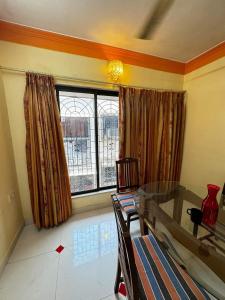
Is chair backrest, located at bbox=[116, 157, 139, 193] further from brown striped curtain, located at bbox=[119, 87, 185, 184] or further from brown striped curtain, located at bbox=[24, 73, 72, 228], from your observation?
brown striped curtain, located at bbox=[24, 73, 72, 228]

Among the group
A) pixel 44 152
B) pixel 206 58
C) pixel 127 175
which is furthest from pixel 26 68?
pixel 206 58

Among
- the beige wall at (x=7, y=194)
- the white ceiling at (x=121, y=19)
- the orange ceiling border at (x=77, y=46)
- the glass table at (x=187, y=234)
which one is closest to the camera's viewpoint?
the glass table at (x=187, y=234)

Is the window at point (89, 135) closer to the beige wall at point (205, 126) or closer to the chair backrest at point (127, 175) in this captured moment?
the chair backrest at point (127, 175)

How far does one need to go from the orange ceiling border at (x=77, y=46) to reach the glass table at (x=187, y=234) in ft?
6.53

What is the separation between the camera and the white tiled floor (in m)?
1.16

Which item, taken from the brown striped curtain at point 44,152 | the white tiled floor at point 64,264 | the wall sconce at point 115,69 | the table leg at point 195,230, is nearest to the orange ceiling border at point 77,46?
the wall sconce at point 115,69

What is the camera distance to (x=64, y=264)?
55.0 inches

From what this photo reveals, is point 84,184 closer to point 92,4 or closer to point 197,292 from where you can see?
point 197,292

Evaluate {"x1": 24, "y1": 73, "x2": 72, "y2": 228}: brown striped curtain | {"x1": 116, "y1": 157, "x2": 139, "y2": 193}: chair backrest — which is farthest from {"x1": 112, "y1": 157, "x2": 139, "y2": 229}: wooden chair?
{"x1": 24, "y1": 73, "x2": 72, "y2": 228}: brown striped curtain

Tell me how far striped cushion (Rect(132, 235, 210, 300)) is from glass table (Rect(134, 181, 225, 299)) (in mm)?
63

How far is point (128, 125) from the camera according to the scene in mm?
2146

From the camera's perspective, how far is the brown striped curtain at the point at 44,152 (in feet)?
5.39

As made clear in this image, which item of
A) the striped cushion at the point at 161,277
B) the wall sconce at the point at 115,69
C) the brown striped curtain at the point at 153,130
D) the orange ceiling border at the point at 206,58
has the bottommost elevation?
the striped cushion at the point at 161,277

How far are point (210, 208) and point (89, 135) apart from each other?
1787mm
